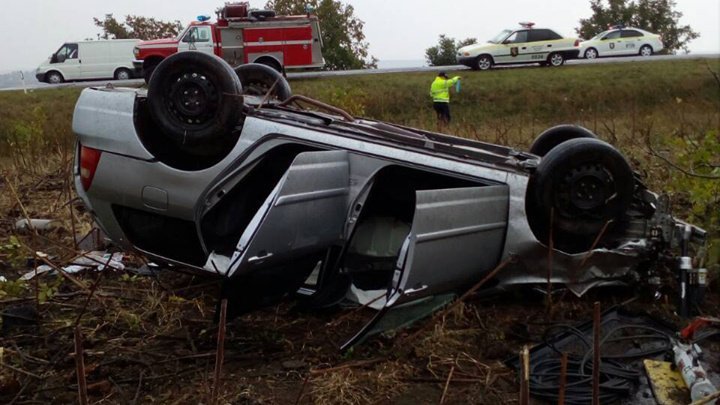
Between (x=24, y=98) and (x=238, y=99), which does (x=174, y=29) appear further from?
(x=238, y=99)

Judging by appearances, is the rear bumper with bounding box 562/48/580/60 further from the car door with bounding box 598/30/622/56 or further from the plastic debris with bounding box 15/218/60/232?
the plastic debris with bounding box 15/218/60/232

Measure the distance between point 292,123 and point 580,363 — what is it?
1.92 meters

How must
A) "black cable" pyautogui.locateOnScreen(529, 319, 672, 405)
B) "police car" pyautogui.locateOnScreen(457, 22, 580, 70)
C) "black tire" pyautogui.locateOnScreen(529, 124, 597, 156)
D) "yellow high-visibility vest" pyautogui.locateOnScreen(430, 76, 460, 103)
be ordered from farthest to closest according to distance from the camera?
"police car" pyautogui.locateOnScreen(457, 22, 580, 70)
"yellow high-visibility vest" pyautogui.locateOnScreen(430, 76, 460, 103)
"black tire" pyautogui.locateOnScreen(529, 124, 597, 156)
"black cable" pyautogui.locateOnScreen(529, 319, 672, 405)

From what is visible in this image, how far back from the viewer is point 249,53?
21.8 metres

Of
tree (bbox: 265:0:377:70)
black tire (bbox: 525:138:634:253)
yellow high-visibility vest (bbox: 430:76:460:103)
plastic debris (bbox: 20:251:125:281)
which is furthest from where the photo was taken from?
tree (bbox: 265:0:377:70)

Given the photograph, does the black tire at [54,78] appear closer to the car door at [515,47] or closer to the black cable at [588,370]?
the car door at [515,47]

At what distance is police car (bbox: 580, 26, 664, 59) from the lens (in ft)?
93.9

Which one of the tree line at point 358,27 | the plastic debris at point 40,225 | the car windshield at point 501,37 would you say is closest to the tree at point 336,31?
the tree line at point 358,27

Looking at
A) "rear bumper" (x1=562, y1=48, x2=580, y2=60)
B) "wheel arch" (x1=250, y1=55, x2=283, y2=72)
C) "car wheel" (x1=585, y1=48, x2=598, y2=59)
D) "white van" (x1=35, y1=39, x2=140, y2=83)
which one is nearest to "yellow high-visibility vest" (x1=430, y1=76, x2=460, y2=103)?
"wheel arch" (x1=250, y1=55, x2=283, y2=72)

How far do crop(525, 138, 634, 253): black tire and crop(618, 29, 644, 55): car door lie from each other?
2740 cm

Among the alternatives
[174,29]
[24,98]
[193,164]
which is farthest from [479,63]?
[174,29]

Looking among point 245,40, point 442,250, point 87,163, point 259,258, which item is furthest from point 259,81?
point 245,40

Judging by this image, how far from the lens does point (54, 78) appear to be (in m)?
25.9

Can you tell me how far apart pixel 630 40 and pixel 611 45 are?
31.7 inches
